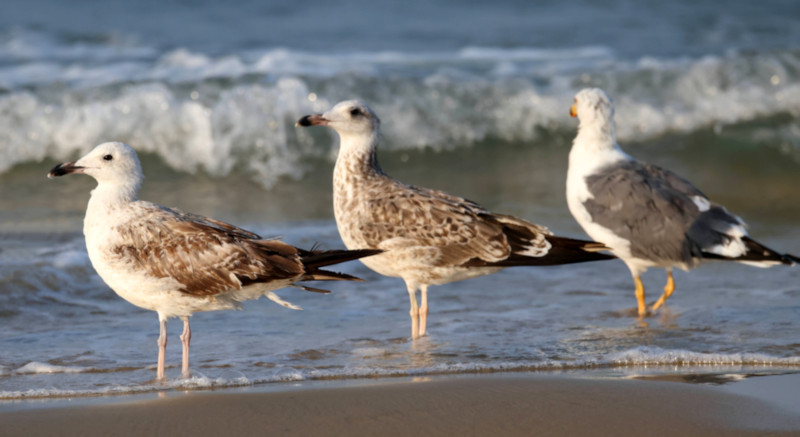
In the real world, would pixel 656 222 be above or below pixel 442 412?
above

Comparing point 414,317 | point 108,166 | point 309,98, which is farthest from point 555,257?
point 309,98

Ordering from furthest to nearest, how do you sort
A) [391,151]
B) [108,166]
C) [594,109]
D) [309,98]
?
[309,98]
[391,151]
[594,109]
[108,166]

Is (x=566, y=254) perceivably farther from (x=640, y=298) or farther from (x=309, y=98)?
(x=309, y=98)

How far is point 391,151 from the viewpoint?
11797mm

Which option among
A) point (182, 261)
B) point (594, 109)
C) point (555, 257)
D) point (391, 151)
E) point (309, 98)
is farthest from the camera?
point (309, 98)

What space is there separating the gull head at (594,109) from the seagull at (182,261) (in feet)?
8.37

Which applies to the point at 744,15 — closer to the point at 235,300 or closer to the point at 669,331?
the point at 669,331

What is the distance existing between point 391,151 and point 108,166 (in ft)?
22.5

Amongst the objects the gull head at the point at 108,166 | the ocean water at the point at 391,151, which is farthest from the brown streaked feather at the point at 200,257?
the ocean water at the point at 391,151

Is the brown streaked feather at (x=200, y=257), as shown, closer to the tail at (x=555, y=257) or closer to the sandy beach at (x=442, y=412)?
the sandy beach at (x=442, y=412)

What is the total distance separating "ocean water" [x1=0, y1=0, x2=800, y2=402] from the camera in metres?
5.36

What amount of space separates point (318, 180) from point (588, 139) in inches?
176

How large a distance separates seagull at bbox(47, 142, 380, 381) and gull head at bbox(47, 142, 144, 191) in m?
0.09

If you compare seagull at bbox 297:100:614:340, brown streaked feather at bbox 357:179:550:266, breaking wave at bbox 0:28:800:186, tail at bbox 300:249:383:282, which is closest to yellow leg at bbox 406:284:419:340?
seagull at bbox 297:100:614:340
